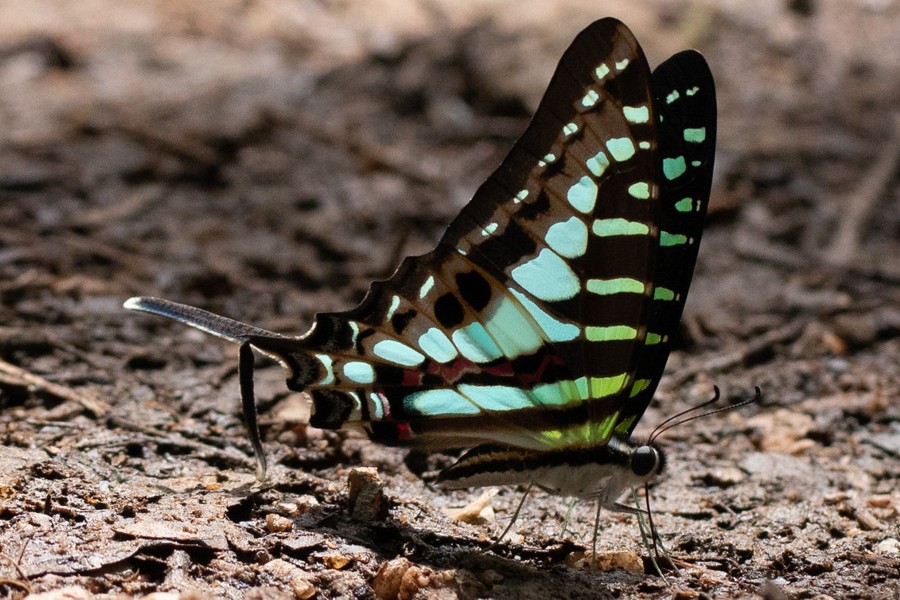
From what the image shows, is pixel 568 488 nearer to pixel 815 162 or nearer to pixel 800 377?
pixel 800 377

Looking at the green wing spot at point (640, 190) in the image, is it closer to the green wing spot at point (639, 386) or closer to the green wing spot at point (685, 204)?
the green wing spot at point (685, 204)

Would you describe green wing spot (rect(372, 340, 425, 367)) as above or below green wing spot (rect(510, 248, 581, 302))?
below

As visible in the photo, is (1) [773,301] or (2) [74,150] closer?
(1) [773,301]

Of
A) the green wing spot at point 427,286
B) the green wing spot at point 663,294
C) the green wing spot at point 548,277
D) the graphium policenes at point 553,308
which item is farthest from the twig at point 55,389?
the green wing spot at point 663,294

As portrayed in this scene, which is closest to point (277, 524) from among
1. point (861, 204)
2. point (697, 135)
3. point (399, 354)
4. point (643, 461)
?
point (399, 354)

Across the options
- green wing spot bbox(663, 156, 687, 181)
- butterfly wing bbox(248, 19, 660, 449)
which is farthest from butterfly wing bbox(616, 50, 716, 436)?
butterfly wing bbox(248, 19, 660, 449)

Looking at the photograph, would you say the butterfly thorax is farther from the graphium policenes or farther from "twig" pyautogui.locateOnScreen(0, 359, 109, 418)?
"twig" pyautogui.locateOnScreen(0, 359, 109, 418)

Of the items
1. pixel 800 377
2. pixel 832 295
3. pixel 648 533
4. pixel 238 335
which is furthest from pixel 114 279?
pixel 832 295
